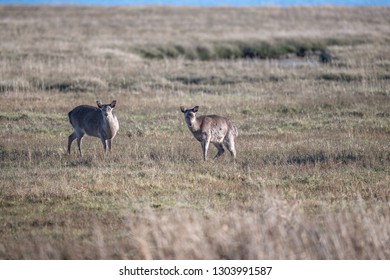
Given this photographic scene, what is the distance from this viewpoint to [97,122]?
16141mm

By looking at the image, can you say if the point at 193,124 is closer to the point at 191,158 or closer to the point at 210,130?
the point at 210,130

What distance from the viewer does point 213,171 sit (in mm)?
13875

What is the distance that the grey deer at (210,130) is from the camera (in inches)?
602

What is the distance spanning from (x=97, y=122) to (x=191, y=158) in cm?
249

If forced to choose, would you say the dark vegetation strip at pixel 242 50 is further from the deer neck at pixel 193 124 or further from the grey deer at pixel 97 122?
the deer neck at pixel 193 124

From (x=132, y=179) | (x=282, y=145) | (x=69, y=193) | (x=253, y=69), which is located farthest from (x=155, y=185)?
(x=253, y=69)

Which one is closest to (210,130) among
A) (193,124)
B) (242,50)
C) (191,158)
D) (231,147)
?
(193,124)

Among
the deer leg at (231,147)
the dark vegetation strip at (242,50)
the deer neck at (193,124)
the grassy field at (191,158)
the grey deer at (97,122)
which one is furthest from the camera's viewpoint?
the dark vegetation strip at (242,50)

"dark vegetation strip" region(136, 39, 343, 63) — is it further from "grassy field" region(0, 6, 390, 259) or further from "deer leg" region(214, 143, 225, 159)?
"deer leg" region(214, 143, 225, 159)

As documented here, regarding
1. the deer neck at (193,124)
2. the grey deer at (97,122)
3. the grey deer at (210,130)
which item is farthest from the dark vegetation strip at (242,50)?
the deer neck at (193,124)

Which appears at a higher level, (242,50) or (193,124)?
(193,124)

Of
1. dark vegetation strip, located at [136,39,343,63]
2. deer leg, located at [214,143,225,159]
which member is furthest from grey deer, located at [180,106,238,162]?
dark vegetation strip, located at [136,39,343,63]

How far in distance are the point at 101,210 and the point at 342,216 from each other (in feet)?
12.6

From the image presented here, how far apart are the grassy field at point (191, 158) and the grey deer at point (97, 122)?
0.45 meters
